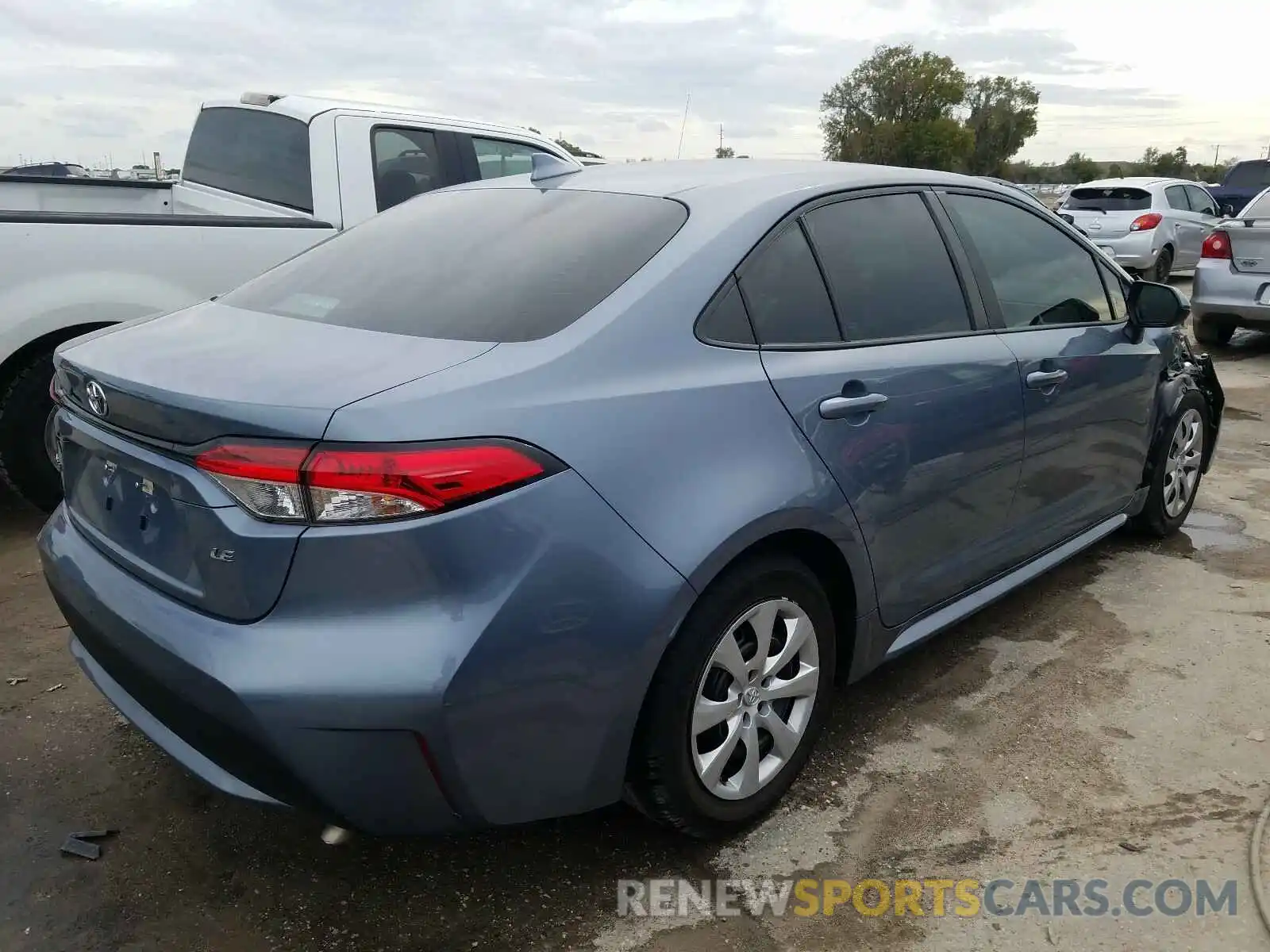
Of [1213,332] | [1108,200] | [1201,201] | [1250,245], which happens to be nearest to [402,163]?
[1250,245]

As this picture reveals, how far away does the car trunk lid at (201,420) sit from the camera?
6.26ft

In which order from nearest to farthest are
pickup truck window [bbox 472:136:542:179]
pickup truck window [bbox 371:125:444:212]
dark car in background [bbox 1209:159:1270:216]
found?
pickup truck window [bbox 371:125:444:212]
pickup truck window [bbox 472:136:542:179]
dark car in background [bbox 1209:159:1270:216]

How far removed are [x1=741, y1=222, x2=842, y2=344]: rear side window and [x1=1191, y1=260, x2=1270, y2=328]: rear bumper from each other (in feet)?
25.9

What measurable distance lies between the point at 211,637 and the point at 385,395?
22.4 inches

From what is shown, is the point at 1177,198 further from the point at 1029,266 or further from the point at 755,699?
the point at 755,699

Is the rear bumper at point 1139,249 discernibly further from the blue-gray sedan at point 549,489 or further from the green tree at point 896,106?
the green tree at point 896,106

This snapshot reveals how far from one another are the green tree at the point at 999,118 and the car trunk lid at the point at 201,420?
98663mm

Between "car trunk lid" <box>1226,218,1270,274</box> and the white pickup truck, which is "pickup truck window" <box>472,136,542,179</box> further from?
"car trunk lid" <box>1226,218,1270,274</box>

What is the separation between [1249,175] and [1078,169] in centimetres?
6841

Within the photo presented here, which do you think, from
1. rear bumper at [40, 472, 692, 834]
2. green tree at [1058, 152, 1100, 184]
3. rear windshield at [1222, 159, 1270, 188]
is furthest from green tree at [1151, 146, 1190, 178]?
rear bumper at [40, 472, 692, 834]

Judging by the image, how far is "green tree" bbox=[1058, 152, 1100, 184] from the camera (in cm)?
7275

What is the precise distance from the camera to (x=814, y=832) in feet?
8.52

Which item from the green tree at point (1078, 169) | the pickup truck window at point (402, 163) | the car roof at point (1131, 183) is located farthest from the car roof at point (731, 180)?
the green tree at point (1078, 169)

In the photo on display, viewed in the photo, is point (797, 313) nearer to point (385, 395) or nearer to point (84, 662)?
point (385, 395)
